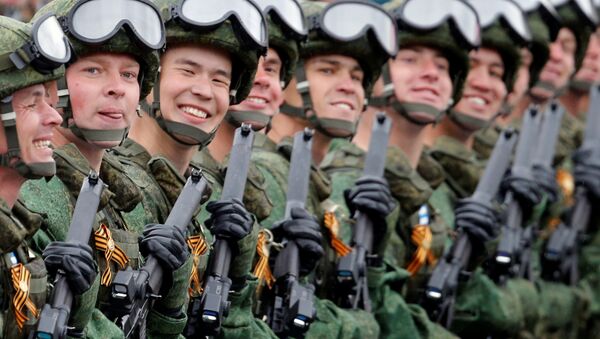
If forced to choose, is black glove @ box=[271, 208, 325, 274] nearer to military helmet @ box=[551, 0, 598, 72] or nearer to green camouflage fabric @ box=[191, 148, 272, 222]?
green camouflage fabric @ box=[191, 148, 272, 222]

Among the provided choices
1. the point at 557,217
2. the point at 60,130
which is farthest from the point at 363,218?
the point at 557,217

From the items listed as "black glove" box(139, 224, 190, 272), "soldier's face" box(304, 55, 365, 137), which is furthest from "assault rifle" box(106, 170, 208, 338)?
"soldier's face" box(304, 55, 365, 137)

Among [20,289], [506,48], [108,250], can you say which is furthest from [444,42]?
[20,289]

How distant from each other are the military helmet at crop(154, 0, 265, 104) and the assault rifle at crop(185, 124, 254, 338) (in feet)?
1.41

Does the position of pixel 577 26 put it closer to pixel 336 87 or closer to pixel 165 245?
pixel 336 87

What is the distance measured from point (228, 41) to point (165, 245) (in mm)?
1778

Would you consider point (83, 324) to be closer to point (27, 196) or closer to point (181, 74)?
point (27, 196)

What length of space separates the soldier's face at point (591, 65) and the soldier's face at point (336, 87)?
8887 mm

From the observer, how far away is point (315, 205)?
16.5 meters

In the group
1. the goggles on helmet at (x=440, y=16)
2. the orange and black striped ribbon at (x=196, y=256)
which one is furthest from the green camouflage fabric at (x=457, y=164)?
the orange and black striped ribbon at (x=196, y=256)

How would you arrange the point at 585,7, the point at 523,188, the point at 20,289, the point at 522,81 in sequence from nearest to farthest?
the point at 20,289
the point at 523,188
the point at 522,81
the point at 585,7

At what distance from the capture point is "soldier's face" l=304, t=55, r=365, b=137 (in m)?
16.9

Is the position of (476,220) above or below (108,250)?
above

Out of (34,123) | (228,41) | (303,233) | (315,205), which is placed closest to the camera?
(34,123)
